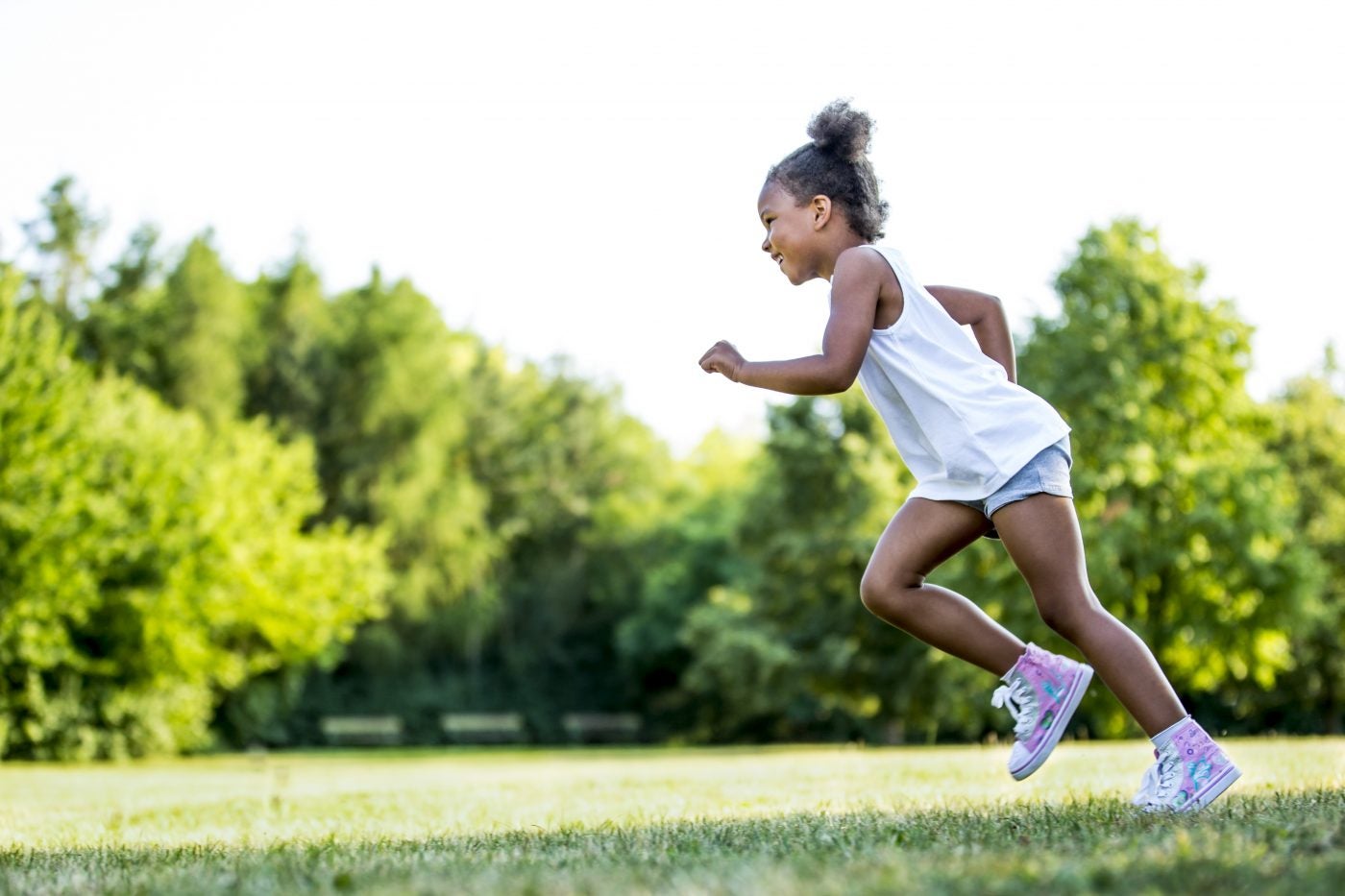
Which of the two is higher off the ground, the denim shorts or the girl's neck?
the girl's neck

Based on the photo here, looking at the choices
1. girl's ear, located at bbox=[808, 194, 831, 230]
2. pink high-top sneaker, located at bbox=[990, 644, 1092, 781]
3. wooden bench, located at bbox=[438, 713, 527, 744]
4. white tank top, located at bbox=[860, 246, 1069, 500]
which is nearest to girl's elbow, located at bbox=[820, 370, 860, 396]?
white tank top, located at bbox=[860, 246, 1069, 500]

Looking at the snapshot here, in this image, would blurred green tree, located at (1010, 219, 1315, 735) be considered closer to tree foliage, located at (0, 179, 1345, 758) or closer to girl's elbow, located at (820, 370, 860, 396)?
tree foliage, located at (0, 179, 1345, 758)

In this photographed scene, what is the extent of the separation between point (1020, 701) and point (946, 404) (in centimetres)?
111

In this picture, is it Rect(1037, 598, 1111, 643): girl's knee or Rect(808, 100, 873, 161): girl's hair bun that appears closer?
Rect(1037, 598, 1111, 643): girl's knee

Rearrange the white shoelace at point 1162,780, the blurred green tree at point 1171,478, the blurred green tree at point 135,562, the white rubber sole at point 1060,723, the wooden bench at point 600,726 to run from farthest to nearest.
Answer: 1. the wooden bench at point 600,726
2. the blurred green tree at point 135,562
3. the blurred green tree at point 1171,478
4. the white rubber sole at point 1060,723
5. the white shoelace at point 1162,780

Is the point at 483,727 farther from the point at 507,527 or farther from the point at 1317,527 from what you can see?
the point at 1317,527

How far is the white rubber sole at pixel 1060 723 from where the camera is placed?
184 inches

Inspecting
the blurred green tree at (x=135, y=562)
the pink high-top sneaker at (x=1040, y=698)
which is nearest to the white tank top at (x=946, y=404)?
the pink high-top sneaker at (x=1040, y=698)

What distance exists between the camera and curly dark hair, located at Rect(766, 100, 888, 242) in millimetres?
4895

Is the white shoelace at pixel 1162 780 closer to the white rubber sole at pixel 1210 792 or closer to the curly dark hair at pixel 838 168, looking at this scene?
the white rubber sole at pixel 1210 792

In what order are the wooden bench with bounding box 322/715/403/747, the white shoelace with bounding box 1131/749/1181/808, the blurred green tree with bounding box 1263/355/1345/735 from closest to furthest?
the white shoelace with bounding box 1131/749/1181/808 → the blurred green tree with bounding box 1263/355/1345/735 → the wooden bench with bounding box 322/715/403/747

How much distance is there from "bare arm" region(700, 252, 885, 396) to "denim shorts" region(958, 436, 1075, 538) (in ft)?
2.04

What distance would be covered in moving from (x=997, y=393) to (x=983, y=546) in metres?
21.6

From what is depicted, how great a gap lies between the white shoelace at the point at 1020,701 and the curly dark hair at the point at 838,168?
1.69m
